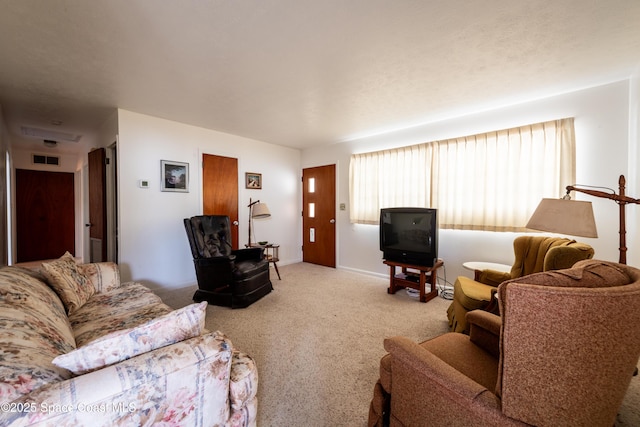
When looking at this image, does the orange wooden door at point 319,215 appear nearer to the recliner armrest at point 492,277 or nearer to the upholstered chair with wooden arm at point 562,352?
the recliner armrest at point 492,277

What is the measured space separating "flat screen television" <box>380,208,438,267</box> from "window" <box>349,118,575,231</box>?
487mm

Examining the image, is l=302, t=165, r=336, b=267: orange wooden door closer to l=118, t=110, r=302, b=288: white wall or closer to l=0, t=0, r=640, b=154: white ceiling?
l=118, t=110, r=302, b=288: white wall

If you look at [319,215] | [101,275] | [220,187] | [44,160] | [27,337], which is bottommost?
[101,275]

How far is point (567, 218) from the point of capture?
1715mm

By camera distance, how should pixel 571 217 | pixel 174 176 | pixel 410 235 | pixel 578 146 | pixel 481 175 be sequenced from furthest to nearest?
pixel 174 176 < pixel 410 235 < pixel 481 175 < pixel 578 146 < pixel 571 217

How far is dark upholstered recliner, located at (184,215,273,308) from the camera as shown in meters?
2.89

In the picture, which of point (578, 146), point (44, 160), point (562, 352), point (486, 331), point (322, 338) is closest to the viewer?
point (562, 352)

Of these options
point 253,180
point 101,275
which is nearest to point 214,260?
point 101,275

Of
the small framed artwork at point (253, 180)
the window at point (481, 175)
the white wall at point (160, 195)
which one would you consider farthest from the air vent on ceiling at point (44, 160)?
the window at point (481, 175)

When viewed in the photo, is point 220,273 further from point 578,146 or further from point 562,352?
point 578,146

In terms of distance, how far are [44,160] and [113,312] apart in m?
6.00

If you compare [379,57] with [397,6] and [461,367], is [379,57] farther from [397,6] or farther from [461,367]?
[461,367]

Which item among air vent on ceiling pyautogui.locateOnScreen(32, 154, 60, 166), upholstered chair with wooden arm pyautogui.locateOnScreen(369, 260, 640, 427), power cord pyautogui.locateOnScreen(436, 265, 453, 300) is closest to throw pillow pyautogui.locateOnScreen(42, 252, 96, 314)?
upholstered chair with wooden arm pyautogui.locateOnScreen(369, 260, 640, 427)

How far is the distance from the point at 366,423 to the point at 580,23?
2850mm
